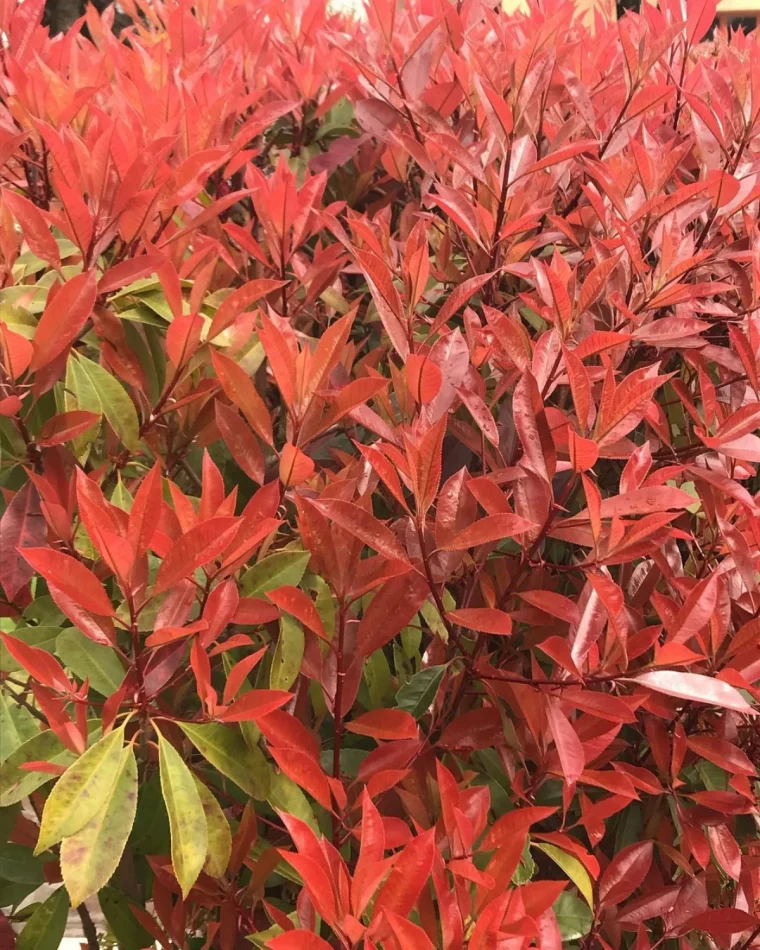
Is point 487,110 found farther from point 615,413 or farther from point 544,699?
point 544,699

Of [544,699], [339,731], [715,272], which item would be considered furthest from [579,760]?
[715,272]

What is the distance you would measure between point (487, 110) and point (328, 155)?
364mm

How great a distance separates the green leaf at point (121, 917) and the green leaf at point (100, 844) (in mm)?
322

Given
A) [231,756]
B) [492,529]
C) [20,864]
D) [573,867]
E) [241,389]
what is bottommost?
[573,867]

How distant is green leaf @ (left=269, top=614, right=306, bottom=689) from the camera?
661 millimetres

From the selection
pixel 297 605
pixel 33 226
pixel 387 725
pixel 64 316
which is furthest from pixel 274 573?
pixel 33 226

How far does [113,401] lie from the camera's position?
73 cm

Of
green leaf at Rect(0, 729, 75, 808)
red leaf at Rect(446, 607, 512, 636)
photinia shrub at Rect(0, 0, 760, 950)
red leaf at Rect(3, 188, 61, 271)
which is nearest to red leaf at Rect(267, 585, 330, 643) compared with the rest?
photinia shrub at Rect(0, 0, 760, 950)

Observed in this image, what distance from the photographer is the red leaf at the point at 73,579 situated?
54 cm

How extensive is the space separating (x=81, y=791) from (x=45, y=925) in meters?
0.37

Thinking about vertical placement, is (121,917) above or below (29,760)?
below

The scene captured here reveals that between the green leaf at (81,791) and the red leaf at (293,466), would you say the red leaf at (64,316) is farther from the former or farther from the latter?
the green leaf at (81,791)

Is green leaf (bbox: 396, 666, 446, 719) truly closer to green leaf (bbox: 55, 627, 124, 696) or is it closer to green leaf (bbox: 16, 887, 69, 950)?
green leaf (bbox: 55, 627, 124, 696)

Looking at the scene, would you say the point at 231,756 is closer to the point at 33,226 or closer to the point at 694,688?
the point at 694,688
